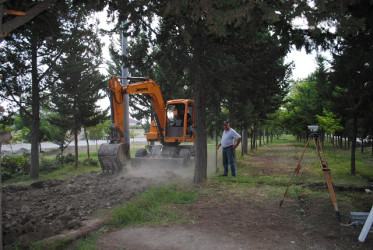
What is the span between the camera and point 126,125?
48.6ft

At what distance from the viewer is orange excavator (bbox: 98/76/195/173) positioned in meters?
10.9

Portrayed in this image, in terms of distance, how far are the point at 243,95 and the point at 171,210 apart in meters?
5.66

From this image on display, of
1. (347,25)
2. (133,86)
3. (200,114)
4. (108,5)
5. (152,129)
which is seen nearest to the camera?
(347,25)

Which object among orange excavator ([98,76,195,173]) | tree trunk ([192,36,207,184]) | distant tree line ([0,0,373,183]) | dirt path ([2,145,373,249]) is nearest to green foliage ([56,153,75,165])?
distant tree line ([0,0,373,183])

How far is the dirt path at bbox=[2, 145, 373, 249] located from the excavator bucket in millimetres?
2200

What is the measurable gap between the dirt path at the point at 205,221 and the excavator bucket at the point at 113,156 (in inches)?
86.6

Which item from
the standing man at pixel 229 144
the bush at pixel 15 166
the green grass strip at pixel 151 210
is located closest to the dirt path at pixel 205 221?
the green grass strip at pixel 151 210

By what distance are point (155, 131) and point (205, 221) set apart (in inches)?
342

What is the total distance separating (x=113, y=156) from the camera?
1060cm

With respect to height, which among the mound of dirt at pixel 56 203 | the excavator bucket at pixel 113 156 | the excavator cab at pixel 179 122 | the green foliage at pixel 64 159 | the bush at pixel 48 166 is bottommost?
the bush at pixel 48 166

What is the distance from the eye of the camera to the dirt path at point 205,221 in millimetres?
4504

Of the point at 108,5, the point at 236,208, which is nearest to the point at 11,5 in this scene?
the point at 108,5

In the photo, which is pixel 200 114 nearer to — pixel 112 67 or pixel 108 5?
pixel 108 5

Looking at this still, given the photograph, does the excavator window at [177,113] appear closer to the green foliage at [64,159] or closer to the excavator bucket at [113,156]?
the excavator bucket at [113,156]
